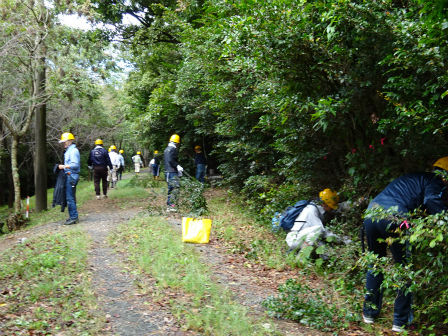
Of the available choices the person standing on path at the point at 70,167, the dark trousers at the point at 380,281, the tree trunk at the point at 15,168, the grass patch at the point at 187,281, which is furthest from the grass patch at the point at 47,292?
the tree trunk at the point at 15,168

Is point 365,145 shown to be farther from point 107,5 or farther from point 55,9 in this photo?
point 107,5

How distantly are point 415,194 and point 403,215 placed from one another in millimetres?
340

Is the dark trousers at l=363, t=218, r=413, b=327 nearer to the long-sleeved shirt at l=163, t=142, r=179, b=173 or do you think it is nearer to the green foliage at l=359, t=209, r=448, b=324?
the green foliage at l=359, t=209, r=448, b=324

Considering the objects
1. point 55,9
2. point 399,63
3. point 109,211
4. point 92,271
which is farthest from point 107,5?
point 399,63

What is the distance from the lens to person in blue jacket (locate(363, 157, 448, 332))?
407cm

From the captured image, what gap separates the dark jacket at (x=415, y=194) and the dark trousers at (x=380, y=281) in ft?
0.78

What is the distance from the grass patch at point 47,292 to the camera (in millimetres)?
4133

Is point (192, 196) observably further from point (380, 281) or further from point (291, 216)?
point (380, 281)

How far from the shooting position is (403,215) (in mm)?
3996

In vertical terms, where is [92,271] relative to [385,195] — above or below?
below

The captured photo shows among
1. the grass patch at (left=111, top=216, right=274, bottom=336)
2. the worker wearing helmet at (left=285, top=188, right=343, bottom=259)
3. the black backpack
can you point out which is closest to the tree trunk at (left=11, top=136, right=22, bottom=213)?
the grass patch at (left=111, top=216, right=274, bottom=336)

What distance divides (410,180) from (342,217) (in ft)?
8.50

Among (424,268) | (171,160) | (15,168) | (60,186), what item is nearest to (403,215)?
(424,268)

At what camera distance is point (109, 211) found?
1233 cm
